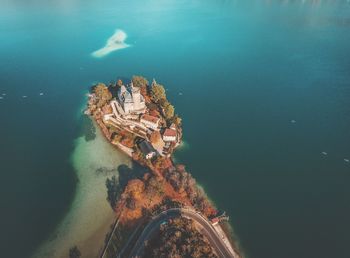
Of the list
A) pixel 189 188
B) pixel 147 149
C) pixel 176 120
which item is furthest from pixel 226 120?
pixel 189 188

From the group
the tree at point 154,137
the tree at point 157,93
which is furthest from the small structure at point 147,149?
the tree at point 157,93

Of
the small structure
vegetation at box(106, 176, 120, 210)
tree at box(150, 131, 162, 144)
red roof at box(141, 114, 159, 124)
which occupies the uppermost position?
red roof at box(141, 114, 159, 124)

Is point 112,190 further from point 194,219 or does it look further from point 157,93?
point 157,93

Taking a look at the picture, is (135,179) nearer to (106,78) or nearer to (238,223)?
(238,223)

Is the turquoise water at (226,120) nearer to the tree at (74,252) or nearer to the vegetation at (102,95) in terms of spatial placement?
the tree at (74,252)

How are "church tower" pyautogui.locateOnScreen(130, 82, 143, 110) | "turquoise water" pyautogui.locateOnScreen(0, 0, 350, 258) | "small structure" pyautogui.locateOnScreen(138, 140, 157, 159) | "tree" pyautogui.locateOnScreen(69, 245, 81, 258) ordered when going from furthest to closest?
"church tower" pyautogui.locateOnScreen(130, 82, 143, 110) < "small structure" pyautogui.locateOnScreen(138, 140, 157, 159) < "turquoise water" pyautogui.locateOnScreen(0, 0, 350, 258) < "tree" pyautogui.locateOnScreen(69, 245, 81, 258)

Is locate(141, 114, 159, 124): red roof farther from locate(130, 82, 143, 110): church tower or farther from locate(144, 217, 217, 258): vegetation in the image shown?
locate(144, 217, 217, 258): vegetation

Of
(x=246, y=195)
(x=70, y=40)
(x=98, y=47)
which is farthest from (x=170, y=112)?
(x=70, y=40)

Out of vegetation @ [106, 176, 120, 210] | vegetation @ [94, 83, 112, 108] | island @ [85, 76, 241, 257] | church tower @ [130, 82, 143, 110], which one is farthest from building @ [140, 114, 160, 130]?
vegetation @ [106, 176, 120, 210]
